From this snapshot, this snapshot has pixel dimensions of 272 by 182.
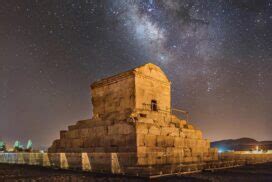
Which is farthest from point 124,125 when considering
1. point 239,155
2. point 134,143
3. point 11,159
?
point 11,159

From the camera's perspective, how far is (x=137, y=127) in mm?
14641

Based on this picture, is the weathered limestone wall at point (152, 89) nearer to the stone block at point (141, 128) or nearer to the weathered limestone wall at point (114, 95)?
the weathered limestone wall at point (114, 95)

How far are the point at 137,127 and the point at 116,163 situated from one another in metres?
2.35

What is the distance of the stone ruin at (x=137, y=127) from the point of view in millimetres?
14664

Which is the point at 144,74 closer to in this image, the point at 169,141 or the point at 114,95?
the point at 114,95

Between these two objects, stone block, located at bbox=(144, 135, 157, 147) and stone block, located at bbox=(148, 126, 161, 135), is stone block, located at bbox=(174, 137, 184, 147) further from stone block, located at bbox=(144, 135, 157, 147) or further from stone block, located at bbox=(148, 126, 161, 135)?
stone block, located at bbox=(144, 135, 157, 147)

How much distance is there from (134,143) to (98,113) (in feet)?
22.0

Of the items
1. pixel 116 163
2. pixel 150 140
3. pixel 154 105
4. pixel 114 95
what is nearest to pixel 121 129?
pixel 150 140

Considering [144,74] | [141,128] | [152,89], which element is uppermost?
[144,74]

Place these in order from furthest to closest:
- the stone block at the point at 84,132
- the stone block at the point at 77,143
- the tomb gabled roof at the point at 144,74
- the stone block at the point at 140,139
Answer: the tomb gabled roof at the point at 144,74, the stone block at the point at 77,143, the stone block at the point at 84,132, the stone block at the point at 140,139

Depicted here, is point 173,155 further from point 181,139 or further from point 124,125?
point 124,125

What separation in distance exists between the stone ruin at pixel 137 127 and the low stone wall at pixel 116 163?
15.6 inches

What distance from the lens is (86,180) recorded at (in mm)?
11164

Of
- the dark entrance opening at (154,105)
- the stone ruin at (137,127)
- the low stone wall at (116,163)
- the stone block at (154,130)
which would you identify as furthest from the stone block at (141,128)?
the dark entrance opening at (154,105)
